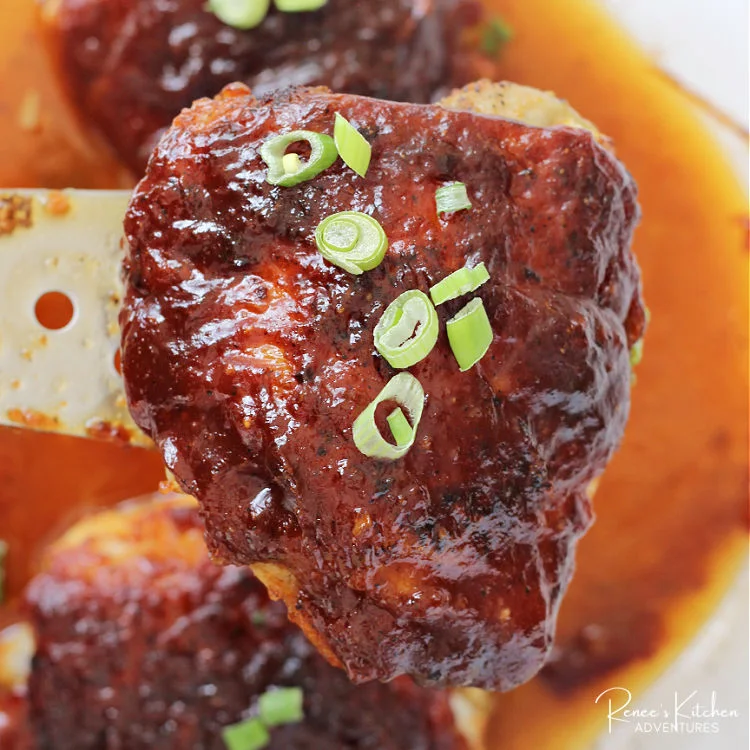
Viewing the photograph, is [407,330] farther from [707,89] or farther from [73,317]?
[707,89]

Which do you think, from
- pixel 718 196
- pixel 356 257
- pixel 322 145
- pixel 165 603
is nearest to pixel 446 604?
pixel 356 257

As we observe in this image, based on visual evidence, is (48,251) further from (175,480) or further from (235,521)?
(235,521)

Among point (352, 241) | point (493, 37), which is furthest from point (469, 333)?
point (493, 37)

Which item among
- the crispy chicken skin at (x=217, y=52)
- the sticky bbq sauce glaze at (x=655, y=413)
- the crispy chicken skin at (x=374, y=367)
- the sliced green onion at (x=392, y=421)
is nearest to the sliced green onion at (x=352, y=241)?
the crispy chicken skin at (x=374, y=367)

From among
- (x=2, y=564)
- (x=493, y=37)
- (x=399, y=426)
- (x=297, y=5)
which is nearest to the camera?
(x=399, y=426)

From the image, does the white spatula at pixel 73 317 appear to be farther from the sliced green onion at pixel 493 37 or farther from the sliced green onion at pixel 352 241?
the sliced green onion at pixel 493 37

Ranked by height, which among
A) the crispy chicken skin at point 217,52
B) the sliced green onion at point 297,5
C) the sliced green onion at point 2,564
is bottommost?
the sliced green onion at point 2,564

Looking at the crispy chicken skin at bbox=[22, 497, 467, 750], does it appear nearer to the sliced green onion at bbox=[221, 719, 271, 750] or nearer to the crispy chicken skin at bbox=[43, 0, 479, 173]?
the sliced green onion at bbox=[221, 719, 271, 750]
